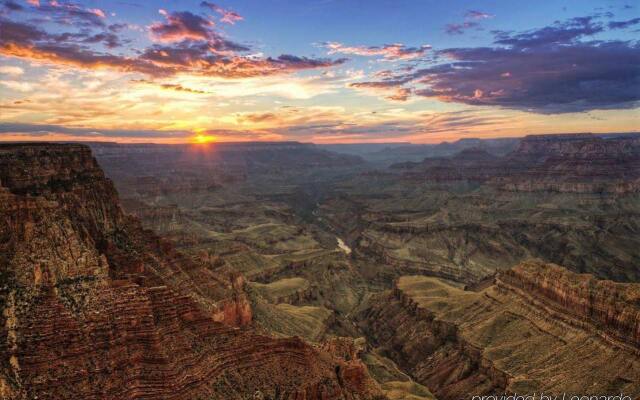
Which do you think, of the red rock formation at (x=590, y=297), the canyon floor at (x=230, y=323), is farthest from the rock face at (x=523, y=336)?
the canyon floor at (x=230, y=323)

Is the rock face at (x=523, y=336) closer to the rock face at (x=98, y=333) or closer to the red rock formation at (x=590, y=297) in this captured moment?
the red rock formation at (x=590, y=297)

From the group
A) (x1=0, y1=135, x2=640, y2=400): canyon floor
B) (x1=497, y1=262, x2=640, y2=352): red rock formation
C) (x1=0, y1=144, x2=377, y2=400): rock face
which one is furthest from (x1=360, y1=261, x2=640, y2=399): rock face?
(x1=0, y1=144, x2=377, y2=400): rock face

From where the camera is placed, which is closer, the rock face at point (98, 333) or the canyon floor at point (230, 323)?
the rock face at point (98, 333)

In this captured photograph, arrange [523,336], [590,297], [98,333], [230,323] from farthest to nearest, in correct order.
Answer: [523,336] → [590,297] → [230,323] → [98,333]

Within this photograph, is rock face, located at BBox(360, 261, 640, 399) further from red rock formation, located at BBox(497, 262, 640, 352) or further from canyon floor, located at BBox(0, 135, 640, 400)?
canyon floor, located at BBox(0, 135, 640, 400)

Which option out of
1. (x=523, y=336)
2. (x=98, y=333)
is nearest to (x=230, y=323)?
(x=98, y=333)

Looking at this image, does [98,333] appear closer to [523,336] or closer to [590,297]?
[523,336]

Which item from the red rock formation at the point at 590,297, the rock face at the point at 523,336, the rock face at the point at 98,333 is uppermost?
the rock face at the point at 98,333
